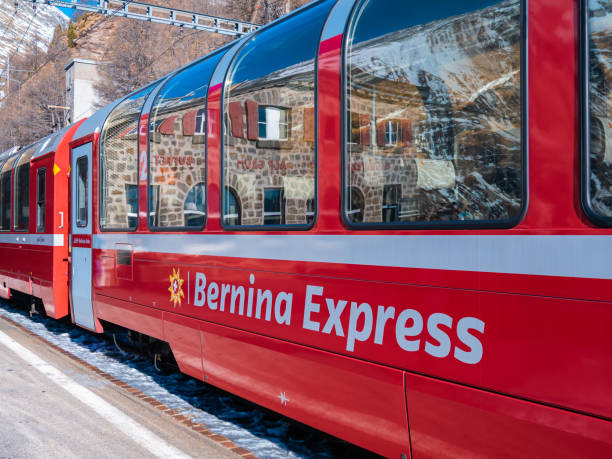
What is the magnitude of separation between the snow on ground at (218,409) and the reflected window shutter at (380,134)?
220 cm

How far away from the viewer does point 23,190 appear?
10.1 m

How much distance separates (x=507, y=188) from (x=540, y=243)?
30 centimetres

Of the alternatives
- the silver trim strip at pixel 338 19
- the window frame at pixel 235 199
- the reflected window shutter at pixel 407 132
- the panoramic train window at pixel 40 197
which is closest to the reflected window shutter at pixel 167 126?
the window frame at pixel 235 199

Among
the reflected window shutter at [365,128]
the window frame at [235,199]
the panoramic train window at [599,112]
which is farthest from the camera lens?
the window frame at [235,199]

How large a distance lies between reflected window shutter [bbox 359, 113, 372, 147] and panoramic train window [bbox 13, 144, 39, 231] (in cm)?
770

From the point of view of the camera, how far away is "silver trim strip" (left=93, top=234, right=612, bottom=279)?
244cm

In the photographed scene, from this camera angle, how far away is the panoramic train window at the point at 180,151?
200 inches

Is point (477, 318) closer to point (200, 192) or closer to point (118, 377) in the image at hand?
point (200, 192)

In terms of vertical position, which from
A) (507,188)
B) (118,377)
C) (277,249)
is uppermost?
(507,188)

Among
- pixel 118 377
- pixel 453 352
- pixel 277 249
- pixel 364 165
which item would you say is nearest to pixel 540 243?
pixel 453 352

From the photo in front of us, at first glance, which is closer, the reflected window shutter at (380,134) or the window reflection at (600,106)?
the window reflection at (600,106)

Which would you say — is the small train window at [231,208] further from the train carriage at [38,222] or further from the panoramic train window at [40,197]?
the panoramic train window at [40,197]

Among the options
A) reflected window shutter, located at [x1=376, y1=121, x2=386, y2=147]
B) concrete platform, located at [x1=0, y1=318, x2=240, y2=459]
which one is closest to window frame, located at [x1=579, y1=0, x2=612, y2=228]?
reflected window shutter, located at [x1=376, y1=121, x2=386, y2=147]

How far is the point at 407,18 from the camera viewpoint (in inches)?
129
